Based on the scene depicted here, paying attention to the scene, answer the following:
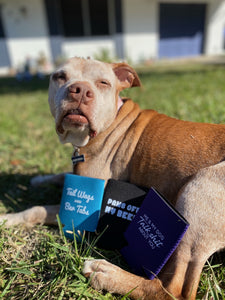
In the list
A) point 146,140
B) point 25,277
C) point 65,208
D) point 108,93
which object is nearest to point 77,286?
point 25,277

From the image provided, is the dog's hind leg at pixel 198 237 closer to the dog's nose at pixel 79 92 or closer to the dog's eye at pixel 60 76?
the dog's nose at pixel 79 92

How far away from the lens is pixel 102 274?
1.86 m

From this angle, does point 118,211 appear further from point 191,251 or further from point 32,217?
point 32,217

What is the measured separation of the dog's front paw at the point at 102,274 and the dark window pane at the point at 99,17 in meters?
17.2

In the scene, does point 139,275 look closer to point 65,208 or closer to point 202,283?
point 202,283

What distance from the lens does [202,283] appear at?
1.89 meters

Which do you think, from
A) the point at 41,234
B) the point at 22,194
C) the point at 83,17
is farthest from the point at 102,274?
the point at 83,17

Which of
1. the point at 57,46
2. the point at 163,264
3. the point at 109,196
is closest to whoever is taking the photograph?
the point at 163,264

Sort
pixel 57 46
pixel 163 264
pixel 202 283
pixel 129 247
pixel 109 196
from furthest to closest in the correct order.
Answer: pixel 57 46
pixel 109 196
pixel 129 247
pixel 202 283
pixel 163 264

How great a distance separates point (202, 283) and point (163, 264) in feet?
1.28

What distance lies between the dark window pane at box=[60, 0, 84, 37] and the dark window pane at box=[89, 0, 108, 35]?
744 millimetres

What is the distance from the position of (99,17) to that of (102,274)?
17519mm

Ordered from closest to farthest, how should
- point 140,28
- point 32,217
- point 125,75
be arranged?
point 32,217 < point 125,75 < point 140,28

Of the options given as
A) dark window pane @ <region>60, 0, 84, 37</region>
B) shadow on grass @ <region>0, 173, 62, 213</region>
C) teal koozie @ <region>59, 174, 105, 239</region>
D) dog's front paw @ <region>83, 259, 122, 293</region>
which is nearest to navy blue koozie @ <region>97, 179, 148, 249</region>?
teal koozie @ <region>59, 174, 105, 239</region>
